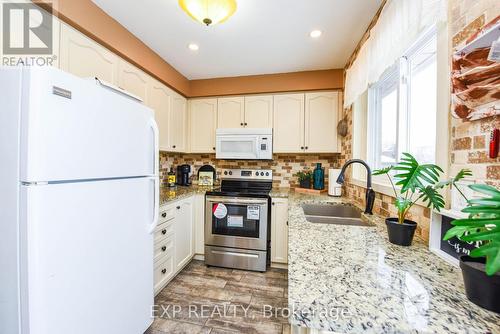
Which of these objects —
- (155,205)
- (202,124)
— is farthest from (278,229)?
(202,124)

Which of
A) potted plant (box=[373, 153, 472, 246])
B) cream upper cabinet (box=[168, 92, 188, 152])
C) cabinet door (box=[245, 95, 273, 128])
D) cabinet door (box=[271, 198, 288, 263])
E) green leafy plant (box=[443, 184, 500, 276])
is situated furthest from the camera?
cabinet door (box=[245, 95, 273, 128])

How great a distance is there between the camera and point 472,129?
30.9 inches

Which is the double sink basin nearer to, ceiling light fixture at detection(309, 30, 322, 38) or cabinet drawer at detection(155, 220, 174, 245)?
cabinet drawer at detection(155, 220, 174, 245)

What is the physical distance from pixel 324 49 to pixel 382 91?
72 centimetres

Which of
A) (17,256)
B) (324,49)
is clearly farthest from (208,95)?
(17,256)

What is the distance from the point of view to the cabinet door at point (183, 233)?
2.17 metres

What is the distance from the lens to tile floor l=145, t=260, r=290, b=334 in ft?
5.02

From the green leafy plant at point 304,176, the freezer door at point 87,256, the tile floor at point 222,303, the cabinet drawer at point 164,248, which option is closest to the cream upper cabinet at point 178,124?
the cabinet drawer at point 164,248

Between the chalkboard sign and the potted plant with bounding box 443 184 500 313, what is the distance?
18cm

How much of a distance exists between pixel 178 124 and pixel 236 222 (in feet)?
4.91

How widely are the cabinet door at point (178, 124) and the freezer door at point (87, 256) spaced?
1.41 m

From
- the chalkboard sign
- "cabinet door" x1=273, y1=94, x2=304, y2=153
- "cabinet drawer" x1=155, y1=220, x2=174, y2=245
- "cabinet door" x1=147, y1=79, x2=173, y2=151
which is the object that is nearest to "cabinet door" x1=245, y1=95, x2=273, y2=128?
"cabinet door" x1=273, y1=94, x2=304, y2=153

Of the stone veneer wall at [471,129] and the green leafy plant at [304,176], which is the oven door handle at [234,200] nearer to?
the green leafy plant at [304,176]

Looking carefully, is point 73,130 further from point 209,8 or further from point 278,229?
point 278,229
